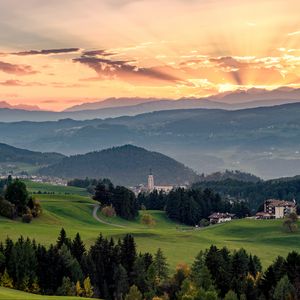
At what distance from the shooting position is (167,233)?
140m

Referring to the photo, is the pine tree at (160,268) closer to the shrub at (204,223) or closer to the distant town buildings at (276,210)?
the shrub at (204,223)

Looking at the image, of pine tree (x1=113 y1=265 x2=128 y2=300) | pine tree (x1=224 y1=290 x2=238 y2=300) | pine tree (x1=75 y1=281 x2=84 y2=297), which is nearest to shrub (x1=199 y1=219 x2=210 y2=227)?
pine tree (x1=113 y1=265 x2=128 y2=300)

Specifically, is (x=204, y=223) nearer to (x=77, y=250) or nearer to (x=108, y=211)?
(x=108, y=211)

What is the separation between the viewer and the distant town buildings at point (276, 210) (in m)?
184

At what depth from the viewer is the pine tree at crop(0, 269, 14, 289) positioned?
3410 inches

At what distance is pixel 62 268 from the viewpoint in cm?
9044

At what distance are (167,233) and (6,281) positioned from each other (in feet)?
184

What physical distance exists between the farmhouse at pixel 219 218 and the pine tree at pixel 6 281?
4193 inches

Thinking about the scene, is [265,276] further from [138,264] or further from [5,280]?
[5,280]

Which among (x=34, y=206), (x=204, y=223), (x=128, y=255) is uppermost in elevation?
(x=34, y=206)

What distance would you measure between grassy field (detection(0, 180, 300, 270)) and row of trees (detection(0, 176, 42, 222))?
1.95m

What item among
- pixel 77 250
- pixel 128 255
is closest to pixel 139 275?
pixel 128 255

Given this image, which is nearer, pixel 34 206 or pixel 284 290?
pixel 284 290

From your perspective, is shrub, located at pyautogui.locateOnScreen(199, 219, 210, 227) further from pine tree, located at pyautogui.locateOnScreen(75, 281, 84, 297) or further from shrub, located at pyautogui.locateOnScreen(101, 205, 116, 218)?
pine tree, located at pyautogui.locateOnScreen(75, 281, 84, 297)
